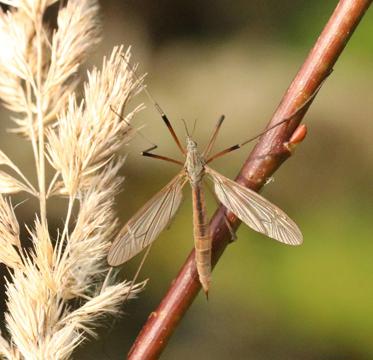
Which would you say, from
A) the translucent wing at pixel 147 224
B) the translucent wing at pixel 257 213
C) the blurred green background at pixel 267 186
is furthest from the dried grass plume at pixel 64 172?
the blurred green background at pixel 267 186

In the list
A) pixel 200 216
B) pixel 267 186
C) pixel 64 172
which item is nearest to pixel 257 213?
pixel 200 216

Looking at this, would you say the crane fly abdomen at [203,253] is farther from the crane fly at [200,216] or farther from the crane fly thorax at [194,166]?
the crane fly thorax at [194,166]

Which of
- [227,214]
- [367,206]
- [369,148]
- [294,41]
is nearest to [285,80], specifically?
[294,41]

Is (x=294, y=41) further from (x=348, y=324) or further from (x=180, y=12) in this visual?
(x=348, y=324)

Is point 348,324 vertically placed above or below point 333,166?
below

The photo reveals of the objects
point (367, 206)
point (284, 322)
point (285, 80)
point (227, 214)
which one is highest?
point (285, 80)

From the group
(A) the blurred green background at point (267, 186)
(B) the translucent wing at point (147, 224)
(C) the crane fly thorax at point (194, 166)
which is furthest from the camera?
(A) the blurred green background at point (267, 186)

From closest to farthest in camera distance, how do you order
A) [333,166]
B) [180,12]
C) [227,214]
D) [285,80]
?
[227,214]
[333,166]
[285,80]
[180,12]
